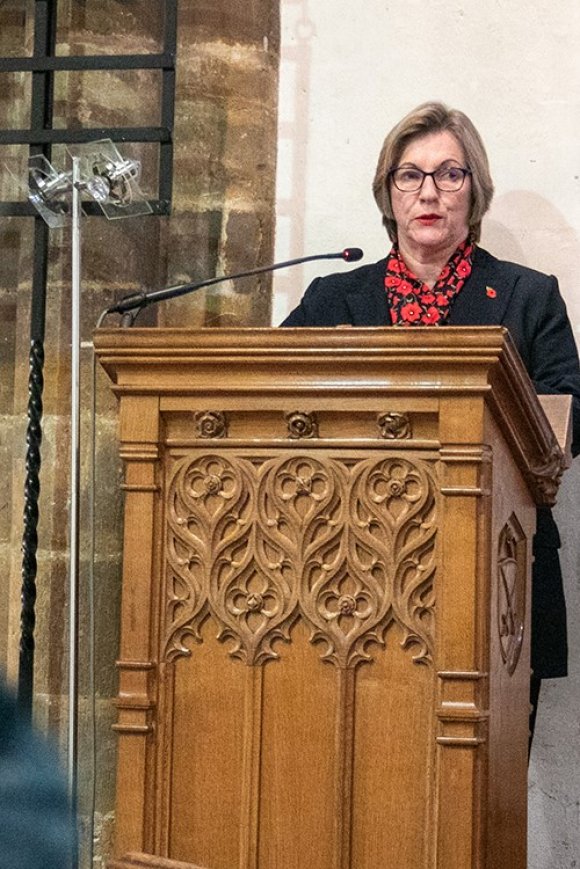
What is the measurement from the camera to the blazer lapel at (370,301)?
326 cm

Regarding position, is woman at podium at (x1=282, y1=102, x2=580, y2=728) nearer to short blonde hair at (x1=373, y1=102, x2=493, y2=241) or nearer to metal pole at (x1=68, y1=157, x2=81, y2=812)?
short blonde hair at (x1=373, y1=102, x2=493, y2=241)

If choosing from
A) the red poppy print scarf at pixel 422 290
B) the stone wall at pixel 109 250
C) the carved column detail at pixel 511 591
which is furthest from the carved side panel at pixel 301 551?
the stone wall at pixel 109 250

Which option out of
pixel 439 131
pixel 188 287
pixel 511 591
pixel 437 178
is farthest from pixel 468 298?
pixel 511 591

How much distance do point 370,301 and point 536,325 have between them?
0.37 meters

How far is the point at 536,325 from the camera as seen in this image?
3.26m

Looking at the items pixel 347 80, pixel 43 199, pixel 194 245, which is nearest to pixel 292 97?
pixel 347 80

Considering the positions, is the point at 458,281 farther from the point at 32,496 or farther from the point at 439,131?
the point at 32,496

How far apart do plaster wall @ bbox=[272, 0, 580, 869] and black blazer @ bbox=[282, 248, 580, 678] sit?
0.75m

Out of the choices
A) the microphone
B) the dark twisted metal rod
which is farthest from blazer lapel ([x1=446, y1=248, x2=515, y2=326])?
the dark twisted metal rod

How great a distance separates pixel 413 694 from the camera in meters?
2.08

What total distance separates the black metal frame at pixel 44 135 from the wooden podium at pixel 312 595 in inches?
61.8

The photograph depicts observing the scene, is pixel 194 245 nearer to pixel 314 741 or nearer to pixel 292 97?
pixel 292 97

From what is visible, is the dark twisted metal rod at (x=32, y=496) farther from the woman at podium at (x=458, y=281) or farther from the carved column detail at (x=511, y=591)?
the carved column detail at (x=511, y=591)

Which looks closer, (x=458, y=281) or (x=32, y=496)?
(x=458, y=281)
